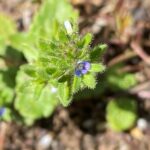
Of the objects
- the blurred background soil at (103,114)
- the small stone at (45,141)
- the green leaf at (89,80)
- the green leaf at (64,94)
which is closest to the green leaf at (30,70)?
→ the green leaf at (64,94)

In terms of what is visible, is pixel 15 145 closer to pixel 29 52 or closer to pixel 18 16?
pixel 29 52

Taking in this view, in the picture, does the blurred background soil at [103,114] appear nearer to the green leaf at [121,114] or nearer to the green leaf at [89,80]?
the green leaf at [121,114]

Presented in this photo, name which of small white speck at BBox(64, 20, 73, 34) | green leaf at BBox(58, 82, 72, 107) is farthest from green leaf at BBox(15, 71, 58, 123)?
small white speck at BBox(64, 20, 73, 34)

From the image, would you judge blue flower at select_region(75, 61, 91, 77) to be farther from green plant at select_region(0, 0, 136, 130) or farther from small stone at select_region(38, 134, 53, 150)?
small stone at select_region(38, 134, 53, 150)

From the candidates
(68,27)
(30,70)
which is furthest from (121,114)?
(68,27)

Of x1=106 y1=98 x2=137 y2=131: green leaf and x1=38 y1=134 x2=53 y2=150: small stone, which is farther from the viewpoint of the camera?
x1=38 y1=134 x2=53 y2=150: small stone

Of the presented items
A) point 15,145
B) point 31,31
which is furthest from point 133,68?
point 15,145
